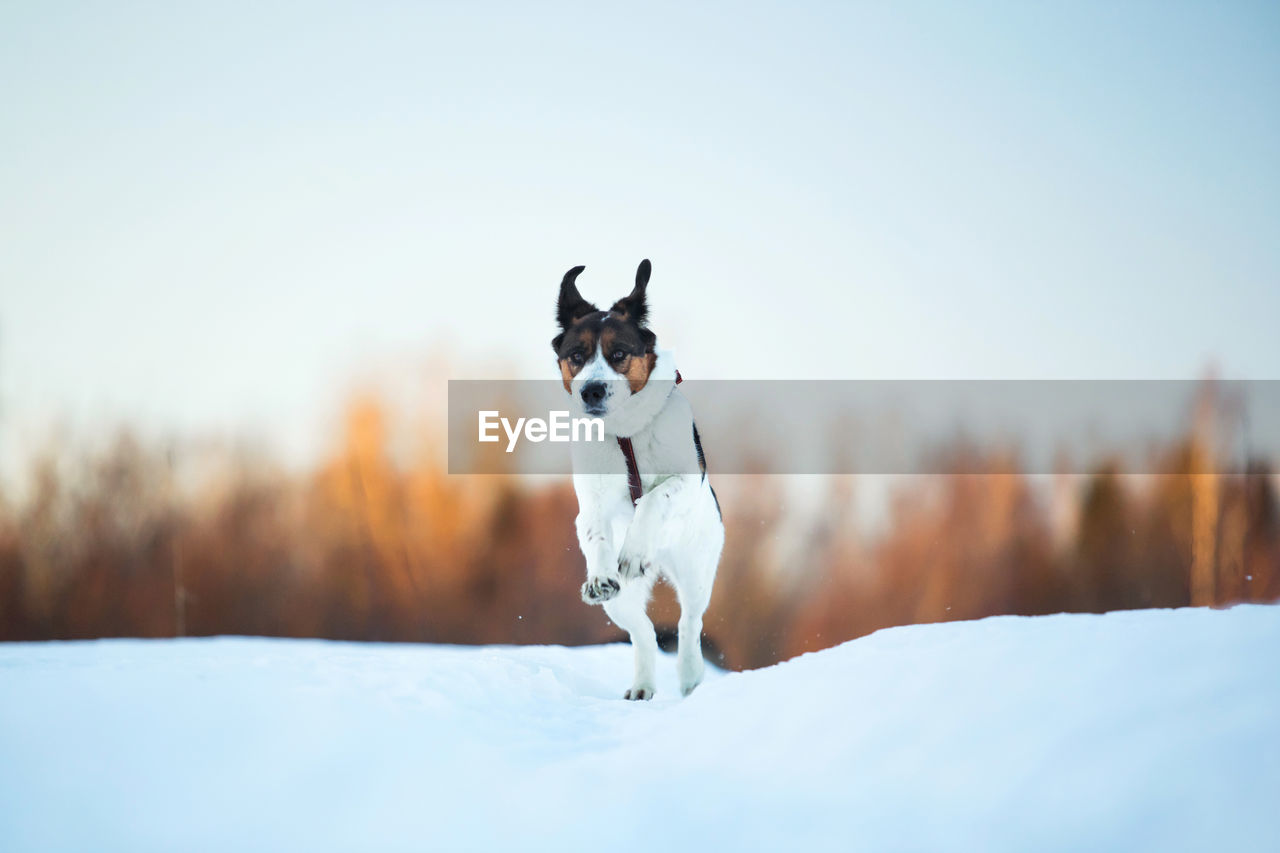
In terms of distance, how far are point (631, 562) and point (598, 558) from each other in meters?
0.22

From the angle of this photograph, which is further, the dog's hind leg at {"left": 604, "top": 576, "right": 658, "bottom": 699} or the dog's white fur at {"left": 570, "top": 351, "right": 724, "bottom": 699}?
the dog's hind leg at {"left": 604, "top": 576, "right": 658, "bottom": 699}

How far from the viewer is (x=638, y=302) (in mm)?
6336

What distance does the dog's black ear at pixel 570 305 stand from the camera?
646 cm

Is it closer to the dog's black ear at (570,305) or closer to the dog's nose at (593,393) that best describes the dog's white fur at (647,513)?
the dog's nose at (593,393)

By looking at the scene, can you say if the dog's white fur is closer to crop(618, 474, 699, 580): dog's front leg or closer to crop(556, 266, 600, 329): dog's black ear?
crop(618, 474, 699, 580): dog's front leg

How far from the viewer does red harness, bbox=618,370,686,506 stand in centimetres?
584

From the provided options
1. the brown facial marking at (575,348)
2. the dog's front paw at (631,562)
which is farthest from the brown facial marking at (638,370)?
the dog's front paw at (631,562)

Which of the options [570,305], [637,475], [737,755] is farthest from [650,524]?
[737,755]

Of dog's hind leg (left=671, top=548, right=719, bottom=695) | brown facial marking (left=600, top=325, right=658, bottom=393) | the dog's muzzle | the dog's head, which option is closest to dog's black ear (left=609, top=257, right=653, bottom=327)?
the dog's head

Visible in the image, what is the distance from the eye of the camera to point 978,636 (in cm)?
327

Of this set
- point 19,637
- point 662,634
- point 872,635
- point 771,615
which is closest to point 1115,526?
point 771,615

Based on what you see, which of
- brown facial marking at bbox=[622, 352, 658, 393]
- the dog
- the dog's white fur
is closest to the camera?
the dog's white fur

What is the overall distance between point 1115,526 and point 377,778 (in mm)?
31638

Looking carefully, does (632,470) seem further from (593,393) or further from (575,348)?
(575,348)
